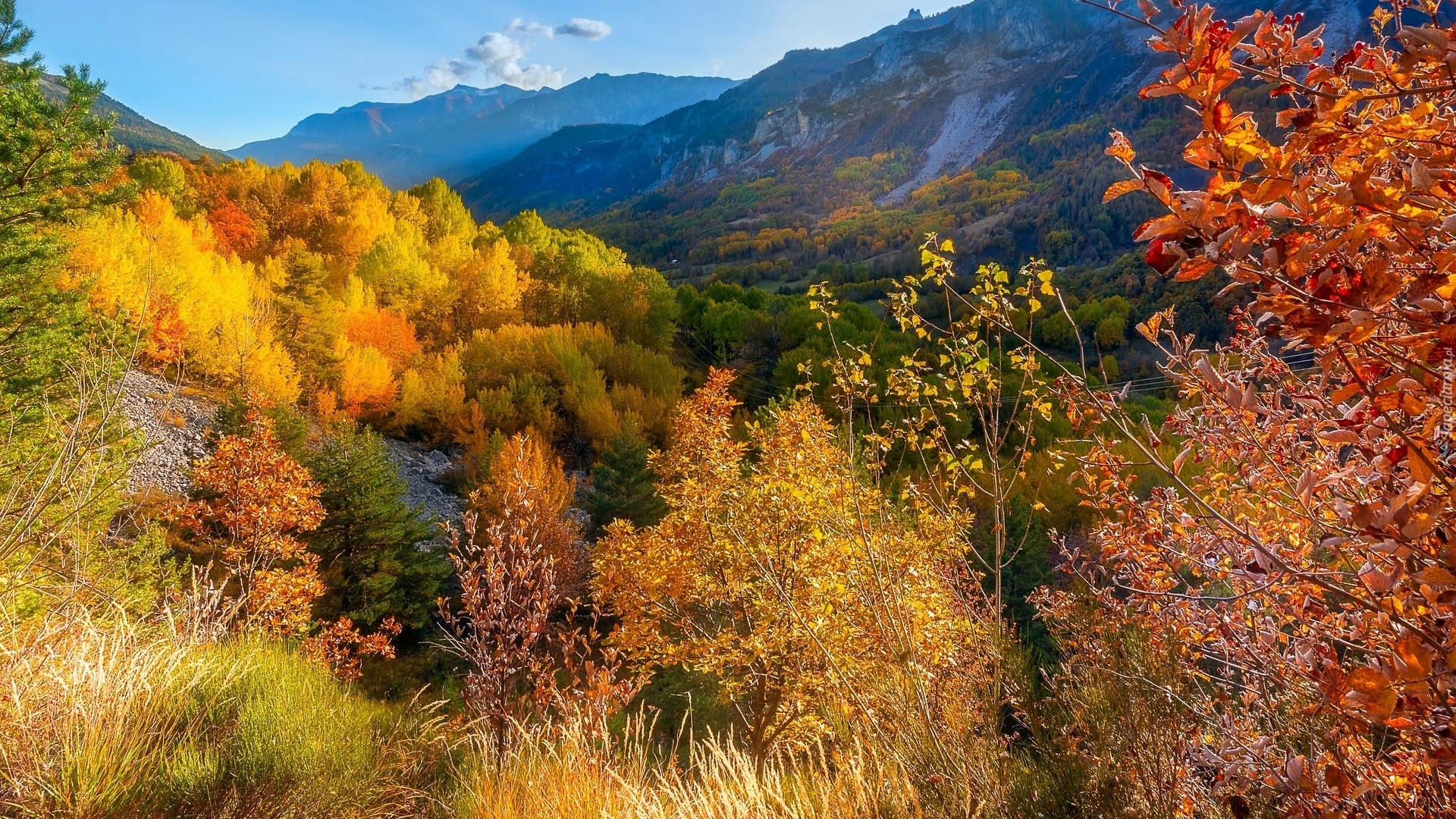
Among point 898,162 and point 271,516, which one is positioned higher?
point 898,162

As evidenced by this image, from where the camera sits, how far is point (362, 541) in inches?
536

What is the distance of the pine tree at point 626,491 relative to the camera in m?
17.3

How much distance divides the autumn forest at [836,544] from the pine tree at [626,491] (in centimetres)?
13

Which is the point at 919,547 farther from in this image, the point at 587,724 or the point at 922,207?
the point at 922,207

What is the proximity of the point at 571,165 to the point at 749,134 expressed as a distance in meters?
54.5

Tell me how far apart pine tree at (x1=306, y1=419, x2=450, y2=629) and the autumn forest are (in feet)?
0.30

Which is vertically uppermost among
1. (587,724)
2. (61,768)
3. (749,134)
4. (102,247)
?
(749,134)

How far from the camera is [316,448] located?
59.1 feet

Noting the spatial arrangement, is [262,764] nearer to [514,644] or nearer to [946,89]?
[514,644]

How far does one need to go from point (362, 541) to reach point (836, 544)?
42.3 feet

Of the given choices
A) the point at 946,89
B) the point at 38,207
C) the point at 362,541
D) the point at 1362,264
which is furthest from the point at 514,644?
the point at 946,89

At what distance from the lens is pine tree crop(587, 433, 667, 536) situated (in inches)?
681

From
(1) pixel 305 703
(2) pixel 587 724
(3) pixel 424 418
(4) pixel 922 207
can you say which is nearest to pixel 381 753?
(1) pixel 305 703

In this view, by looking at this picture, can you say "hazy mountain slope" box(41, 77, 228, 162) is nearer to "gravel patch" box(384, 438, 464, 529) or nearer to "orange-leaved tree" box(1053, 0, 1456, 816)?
"gravel patch" box(384, 438, 464, 529)
